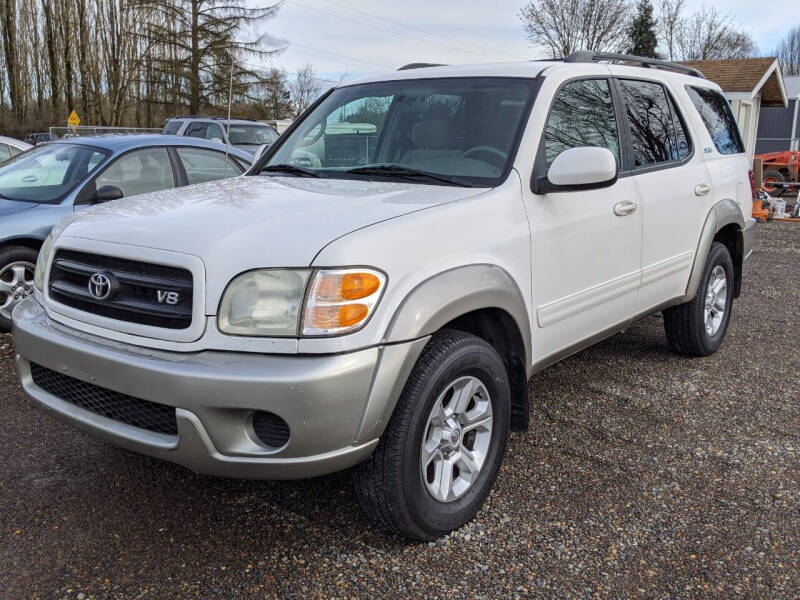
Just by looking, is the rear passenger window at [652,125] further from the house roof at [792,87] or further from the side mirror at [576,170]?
the house roof at [792,87]

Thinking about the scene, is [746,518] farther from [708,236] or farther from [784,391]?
[708,236]

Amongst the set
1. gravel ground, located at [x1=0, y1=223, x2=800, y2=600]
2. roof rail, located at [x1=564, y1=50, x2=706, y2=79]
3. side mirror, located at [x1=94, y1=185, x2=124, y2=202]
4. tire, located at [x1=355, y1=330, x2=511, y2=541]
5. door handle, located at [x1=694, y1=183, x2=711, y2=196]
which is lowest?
gravel ground, located at [x1=0, y1=223, x2=800, y2=600]

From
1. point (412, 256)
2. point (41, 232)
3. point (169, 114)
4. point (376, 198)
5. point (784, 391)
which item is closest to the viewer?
point (412, 256)

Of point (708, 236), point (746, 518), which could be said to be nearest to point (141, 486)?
point (746, 518)

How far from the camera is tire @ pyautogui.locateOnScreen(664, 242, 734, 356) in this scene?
504 cm

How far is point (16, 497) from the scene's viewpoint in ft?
10.8

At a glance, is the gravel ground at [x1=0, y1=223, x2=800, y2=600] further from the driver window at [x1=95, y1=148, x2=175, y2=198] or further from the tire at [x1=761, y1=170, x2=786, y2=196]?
the tire at [x1=761, y1=170, x2=786, y2=196]

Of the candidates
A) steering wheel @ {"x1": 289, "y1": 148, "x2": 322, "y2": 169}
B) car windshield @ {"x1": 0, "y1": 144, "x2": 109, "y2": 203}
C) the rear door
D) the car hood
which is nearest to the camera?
the car hood

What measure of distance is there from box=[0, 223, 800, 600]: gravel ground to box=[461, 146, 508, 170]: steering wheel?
4.75ft

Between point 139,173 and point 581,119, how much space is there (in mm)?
3968

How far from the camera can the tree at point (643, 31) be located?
141 feet

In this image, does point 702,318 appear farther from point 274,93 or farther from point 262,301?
point 274,93

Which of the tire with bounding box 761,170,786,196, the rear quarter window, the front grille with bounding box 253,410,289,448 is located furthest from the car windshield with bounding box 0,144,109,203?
the tire with bounding box 761,170,786,196

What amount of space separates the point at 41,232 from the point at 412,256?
394 cm
